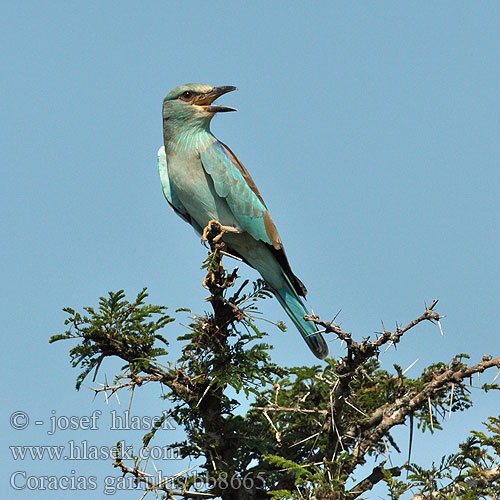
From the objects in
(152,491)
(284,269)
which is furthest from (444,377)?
(284,269)

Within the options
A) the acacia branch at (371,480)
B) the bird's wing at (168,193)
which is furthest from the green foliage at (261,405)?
the bird's wing at (168,193)

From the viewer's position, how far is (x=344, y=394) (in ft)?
13.1

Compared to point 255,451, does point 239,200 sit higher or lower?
higher

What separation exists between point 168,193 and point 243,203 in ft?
3.18

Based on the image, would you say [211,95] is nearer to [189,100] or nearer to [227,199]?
[189,100]

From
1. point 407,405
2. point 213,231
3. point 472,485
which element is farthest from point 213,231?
point 472,485

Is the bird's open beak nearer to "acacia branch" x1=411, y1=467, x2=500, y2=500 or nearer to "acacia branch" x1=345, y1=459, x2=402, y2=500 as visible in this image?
"acacia branch" x1=345, y1=459, x2=402, y2=500

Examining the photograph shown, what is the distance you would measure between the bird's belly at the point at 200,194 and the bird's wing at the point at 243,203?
80mm

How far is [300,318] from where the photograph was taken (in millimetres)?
6633

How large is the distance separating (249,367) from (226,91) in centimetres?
360

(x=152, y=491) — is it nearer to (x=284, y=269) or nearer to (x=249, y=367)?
(x=249, y=367)

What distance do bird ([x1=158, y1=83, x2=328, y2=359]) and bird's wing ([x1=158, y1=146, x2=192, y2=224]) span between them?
0.14 ft

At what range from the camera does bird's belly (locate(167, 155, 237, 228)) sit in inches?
266

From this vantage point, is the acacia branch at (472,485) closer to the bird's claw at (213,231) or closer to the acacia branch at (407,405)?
the acacia branch at (407,405)
